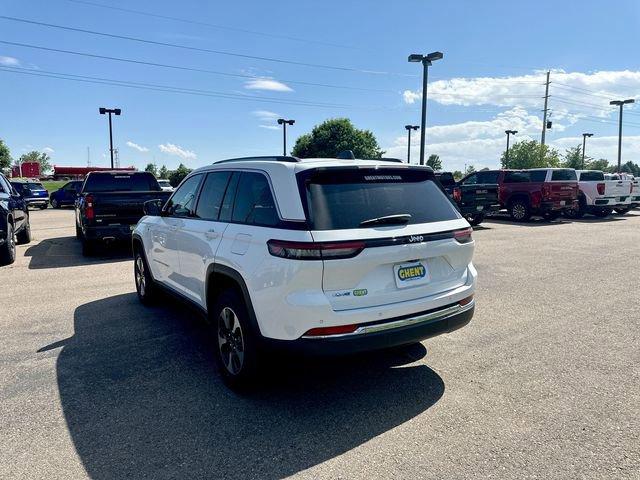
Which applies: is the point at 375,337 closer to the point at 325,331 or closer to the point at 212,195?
the point at 325,331

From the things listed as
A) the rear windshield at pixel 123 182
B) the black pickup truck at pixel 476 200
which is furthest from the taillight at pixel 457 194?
the rear windshield at pixel 123 182

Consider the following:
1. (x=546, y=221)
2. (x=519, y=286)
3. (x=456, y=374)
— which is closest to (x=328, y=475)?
(x=456, y=374)

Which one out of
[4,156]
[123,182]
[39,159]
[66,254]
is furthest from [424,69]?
[39,159]

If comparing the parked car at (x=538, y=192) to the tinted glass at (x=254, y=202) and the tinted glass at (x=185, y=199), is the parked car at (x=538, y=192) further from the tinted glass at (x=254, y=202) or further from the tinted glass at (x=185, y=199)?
the tinted glass at (x=254, y=202)

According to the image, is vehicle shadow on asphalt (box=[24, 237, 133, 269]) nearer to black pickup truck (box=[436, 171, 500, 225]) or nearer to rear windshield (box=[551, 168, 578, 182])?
black pickup truck (box=[436, 171, 500, 225])

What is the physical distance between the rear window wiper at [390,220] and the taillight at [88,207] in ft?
25.4

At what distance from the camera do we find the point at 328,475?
2693mm

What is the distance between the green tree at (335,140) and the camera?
6588 cm

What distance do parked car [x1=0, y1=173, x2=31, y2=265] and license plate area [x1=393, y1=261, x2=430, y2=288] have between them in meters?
8.45

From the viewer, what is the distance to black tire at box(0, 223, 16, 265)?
9.05 metres

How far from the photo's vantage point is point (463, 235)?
3846 millimetres

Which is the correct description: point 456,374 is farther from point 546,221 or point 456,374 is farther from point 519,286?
point 546,221

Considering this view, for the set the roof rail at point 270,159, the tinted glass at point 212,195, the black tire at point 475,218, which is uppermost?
the roof rail at point 270,159

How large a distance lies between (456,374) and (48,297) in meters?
5.67
